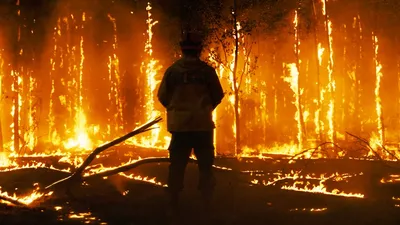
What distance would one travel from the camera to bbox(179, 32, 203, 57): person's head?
18.2ft

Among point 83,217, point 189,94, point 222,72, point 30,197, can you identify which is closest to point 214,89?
point 189,94

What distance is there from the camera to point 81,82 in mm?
22516

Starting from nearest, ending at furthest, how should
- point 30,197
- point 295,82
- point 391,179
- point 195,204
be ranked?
point 195,204, point 30,197, point 391,179, point 295,82

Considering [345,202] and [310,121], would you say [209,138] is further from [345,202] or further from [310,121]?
[310,121]

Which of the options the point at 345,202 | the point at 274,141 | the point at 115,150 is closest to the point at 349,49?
the point at 274,141

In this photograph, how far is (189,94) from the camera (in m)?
5.55

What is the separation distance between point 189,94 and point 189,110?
0.66ft

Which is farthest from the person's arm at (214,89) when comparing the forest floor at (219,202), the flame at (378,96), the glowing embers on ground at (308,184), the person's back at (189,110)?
the flame at (378,96)

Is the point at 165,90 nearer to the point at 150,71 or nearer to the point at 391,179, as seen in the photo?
the point at 391,179

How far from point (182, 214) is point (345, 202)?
91.4 inches

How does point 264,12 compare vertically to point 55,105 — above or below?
above

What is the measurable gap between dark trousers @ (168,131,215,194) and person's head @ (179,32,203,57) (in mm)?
972

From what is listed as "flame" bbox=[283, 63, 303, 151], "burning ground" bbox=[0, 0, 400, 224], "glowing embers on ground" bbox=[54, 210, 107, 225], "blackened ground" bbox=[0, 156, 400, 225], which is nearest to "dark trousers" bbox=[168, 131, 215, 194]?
"blackened ground" bbox=[0, 156, 400, 225]

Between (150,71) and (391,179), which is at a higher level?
(150,71)
